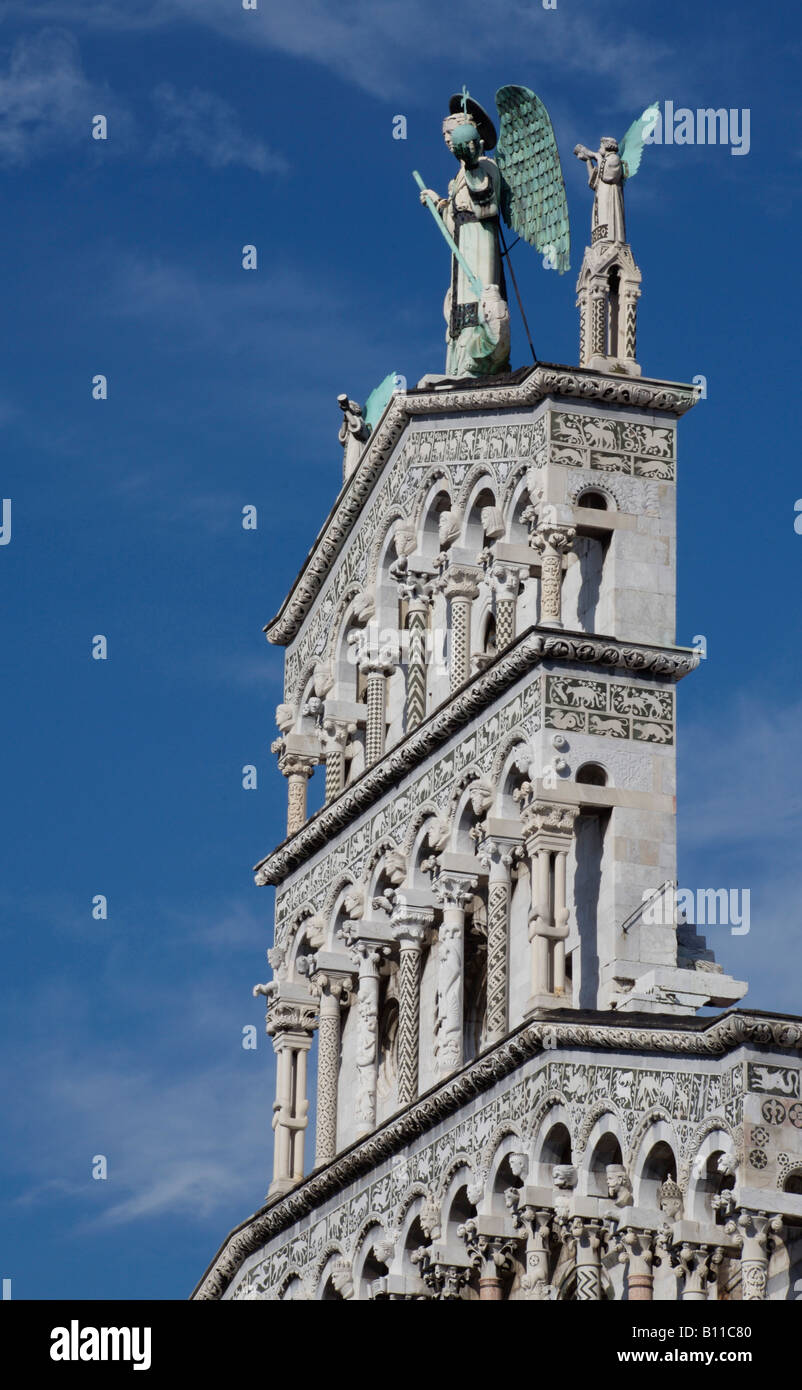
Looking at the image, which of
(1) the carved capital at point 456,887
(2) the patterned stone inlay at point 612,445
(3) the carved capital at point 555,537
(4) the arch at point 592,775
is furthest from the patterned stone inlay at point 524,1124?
(2) the patterned stone inlay at point 612,445

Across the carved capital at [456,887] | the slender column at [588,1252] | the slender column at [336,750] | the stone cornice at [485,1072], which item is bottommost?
the slender column at [588,1252]

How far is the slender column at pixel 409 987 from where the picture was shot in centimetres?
3934

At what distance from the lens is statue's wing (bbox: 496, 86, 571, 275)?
137ft

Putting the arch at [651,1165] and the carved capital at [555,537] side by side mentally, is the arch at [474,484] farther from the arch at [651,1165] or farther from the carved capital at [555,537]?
the arch at [651,1165]

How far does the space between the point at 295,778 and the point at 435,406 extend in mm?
5370

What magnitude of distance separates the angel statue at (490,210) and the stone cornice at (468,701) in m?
4.59

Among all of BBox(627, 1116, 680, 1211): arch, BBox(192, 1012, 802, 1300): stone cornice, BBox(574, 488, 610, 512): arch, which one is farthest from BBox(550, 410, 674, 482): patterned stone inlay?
BBox(627, 1116, 680, 1211): arch

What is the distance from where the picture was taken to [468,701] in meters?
38.3

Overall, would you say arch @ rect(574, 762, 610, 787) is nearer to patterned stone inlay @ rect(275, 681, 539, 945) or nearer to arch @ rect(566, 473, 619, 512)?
patterned stone inlay @ rect(275, 681, 539, 945)

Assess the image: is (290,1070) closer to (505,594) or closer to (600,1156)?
(505,594)

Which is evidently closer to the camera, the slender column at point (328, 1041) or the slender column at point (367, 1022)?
the slender column at point (367, 1022)
